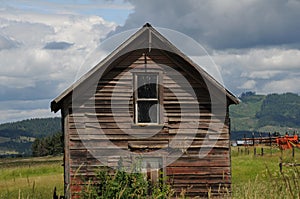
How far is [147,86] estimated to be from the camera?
19.1m

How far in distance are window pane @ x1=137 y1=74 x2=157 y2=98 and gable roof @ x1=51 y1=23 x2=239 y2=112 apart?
991mm

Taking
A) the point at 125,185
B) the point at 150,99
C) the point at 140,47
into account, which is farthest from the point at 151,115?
the point at 125,185

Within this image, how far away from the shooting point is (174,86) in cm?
1889

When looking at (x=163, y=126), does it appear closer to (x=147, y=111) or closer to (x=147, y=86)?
(x=147, y=111)

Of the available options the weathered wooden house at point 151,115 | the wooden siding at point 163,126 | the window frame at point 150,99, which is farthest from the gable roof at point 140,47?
the window frame at point 150,99

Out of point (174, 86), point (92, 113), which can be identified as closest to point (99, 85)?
point (92, 113)

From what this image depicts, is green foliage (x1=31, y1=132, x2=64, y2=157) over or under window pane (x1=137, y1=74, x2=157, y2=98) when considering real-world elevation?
over

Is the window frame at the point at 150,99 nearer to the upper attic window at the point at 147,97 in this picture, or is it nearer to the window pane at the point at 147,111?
the upper attic window at the point at 147,97

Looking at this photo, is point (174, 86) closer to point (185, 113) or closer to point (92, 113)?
point (185, 113)

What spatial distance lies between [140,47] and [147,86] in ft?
4.29

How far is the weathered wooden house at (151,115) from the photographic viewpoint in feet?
60.3

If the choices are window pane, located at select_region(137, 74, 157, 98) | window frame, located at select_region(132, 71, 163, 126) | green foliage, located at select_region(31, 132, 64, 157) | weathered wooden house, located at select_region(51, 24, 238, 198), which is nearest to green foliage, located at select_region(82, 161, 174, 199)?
weathered wooden house, located at select_region(51, 24, 238, 198)

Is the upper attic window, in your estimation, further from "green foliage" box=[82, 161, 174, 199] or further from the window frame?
"green foliage" box=[82, 161, 174, 199]

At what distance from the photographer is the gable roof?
1820 cm
